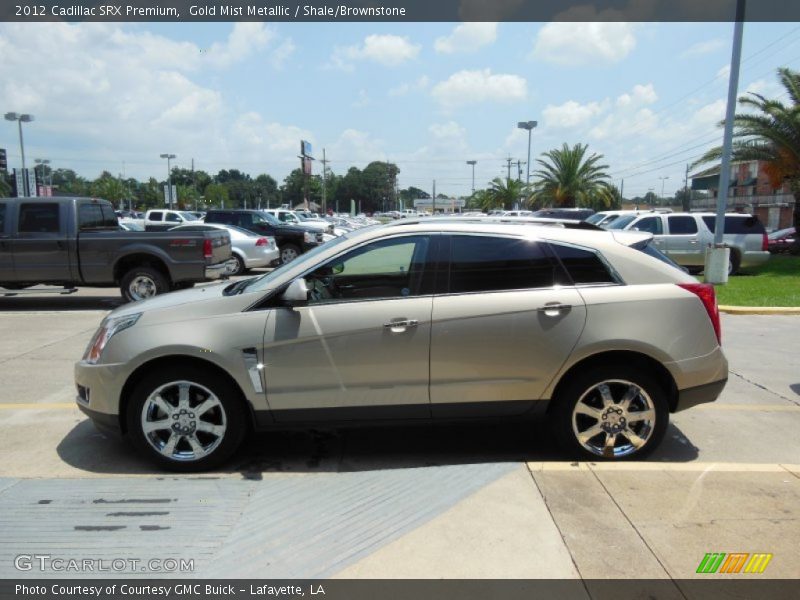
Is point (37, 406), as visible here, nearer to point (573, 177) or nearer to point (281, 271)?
point (281, 271)

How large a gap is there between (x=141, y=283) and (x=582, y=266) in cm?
875

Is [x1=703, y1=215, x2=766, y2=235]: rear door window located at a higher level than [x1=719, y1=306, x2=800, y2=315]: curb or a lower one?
higher

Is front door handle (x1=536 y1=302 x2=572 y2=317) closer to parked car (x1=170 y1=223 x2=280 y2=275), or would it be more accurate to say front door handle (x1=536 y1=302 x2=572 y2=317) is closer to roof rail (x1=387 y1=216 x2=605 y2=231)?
roof rail (x1=387 y1=216 x2=605 y2=231)

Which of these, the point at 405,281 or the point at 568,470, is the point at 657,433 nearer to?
the point at 568,470

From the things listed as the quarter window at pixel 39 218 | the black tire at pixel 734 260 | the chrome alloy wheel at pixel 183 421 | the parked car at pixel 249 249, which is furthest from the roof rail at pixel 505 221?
the black tire at pixel 734 260

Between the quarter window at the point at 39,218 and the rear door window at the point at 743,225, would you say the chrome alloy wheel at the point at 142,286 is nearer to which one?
the quarter window at the point at 39,218

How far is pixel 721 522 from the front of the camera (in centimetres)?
321

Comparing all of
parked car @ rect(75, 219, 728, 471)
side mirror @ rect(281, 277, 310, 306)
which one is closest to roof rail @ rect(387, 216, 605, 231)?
parked car @ rect(75, 219, 728, 471)

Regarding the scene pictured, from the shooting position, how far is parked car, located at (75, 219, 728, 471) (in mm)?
3893

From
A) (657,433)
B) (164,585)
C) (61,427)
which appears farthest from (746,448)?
(61,427)

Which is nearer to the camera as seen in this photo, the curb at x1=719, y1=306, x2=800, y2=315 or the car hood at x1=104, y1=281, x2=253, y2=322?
the car hood at x1=104, y1=281, x2=253, y2=322

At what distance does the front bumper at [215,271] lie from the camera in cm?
1068

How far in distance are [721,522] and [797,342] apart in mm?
6085

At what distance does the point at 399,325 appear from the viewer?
3.89 metres
